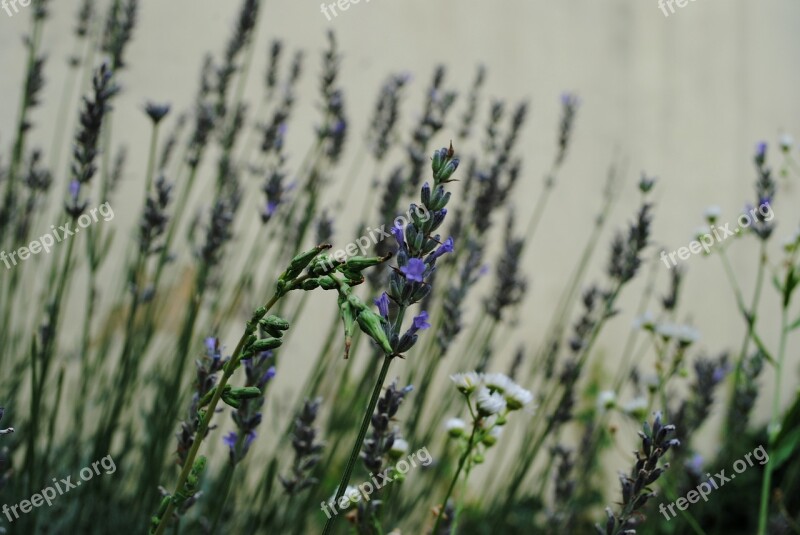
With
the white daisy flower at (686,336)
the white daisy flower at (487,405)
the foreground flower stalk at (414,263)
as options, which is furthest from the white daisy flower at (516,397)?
the white daisy flower at (686,336)

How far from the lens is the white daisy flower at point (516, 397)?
0.96 m

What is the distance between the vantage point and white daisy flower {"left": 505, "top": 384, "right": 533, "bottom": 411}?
955mm

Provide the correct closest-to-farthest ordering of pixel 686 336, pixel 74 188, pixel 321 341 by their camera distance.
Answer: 1. pixel 74 188
2. pixel 686 336
3. pixel 321 341

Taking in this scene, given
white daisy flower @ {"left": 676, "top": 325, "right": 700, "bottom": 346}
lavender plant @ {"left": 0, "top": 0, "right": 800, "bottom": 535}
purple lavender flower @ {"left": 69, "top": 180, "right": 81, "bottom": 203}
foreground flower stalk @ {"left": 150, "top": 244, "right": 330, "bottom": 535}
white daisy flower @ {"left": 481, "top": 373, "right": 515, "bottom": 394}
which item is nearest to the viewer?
foreground flower stalk @ {"left": 150, "top": 244, "right": 330, "bottom": 535}

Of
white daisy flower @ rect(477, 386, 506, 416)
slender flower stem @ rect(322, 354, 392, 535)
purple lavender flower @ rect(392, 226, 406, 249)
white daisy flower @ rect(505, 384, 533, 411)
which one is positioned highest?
purple lavender flower @ rect(392, 226, 406, 249)

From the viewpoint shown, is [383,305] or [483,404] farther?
[483,404]

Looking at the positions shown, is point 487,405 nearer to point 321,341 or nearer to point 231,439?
point 231,439

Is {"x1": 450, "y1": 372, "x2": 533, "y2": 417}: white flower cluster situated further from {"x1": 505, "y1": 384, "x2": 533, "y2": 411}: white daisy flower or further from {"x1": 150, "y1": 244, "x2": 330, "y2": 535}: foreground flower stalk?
{"x1": 150, "y1": 244, "x2": 330, "y2": 535}: foreground flower stalk

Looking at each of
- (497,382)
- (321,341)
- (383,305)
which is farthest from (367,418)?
(321,341)

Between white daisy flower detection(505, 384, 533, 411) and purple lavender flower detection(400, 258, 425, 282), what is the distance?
0.39 m

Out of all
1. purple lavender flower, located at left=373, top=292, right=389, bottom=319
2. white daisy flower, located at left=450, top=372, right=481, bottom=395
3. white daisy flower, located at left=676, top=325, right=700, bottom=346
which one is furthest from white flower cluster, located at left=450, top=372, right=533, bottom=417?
white daisy flower, located at left=676, top=325, right=700, bottom=346

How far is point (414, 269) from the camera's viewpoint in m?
0.62

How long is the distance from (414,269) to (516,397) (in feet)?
1.33

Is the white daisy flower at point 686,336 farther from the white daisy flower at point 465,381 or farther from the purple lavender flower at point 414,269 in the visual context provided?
the purple lavender flower at point 414,269
